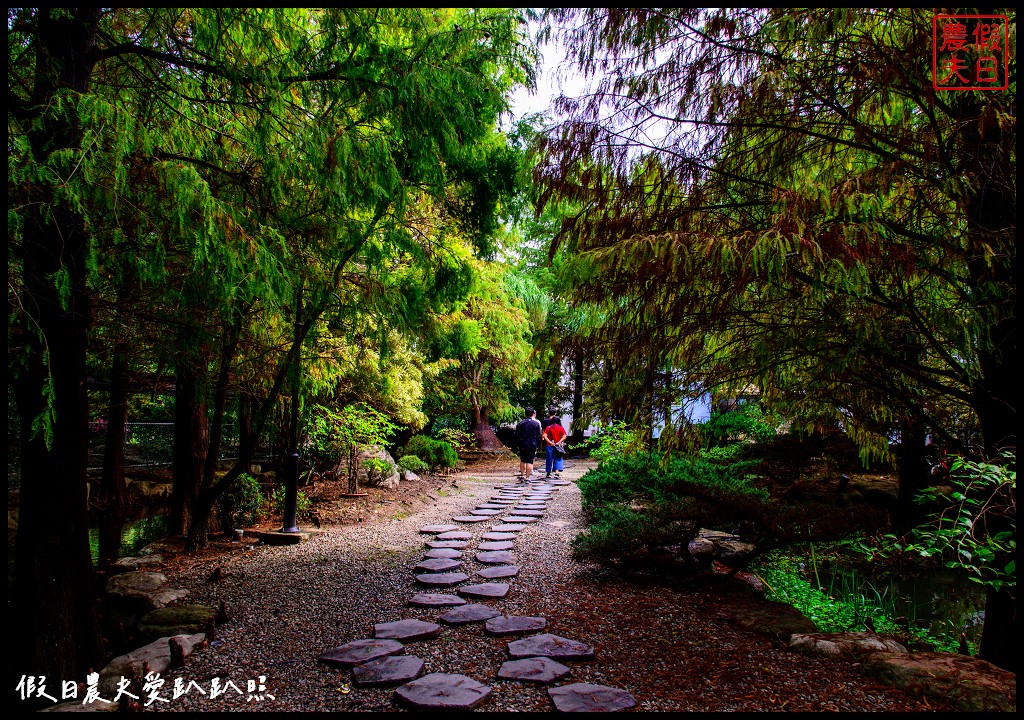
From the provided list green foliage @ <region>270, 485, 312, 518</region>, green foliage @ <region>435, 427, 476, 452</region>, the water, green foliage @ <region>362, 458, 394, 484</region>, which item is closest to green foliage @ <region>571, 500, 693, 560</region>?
green foliage @ <region>270, 485, 312, 518</region>

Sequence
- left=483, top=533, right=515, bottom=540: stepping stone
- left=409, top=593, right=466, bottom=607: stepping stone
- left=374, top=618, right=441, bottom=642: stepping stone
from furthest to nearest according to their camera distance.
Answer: left=483, top=533, right=515, bottom=540: stepping stone → left=409, top=593, right=466, bottom=607: stepping stone → left=374, top=618, right=441, bottom=642: stepping stone

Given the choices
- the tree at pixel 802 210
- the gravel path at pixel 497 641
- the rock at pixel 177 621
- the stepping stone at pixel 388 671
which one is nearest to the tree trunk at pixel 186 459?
the gravel path at pixel 497 641

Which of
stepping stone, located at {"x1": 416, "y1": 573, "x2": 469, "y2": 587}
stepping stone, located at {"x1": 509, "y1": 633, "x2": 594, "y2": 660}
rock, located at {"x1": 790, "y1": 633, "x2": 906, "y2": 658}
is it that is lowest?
stepping stone, located at {"x1": 416, "y1": 573, "x2": 469, "y2": 587}

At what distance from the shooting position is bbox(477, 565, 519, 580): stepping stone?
14.8 feet

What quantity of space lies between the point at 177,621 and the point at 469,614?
1.89m

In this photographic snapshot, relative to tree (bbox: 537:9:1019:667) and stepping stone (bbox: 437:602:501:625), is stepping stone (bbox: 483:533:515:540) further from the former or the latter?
tree (bbox: 537:9:1019:667)

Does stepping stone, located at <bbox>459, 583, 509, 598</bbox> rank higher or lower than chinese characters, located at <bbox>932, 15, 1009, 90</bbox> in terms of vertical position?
lower

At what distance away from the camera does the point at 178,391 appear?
5.91 m

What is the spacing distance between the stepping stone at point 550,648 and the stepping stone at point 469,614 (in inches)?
17.1

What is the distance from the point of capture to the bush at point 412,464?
34.8 feet

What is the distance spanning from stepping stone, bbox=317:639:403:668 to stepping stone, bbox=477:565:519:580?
56.6 inches

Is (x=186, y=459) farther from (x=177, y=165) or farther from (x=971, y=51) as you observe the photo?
(x=971, y=51)

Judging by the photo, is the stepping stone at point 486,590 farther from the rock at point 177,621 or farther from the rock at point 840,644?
the rock at point 840,644

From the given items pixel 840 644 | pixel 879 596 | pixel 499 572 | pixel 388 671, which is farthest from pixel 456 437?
pixel 840 644
